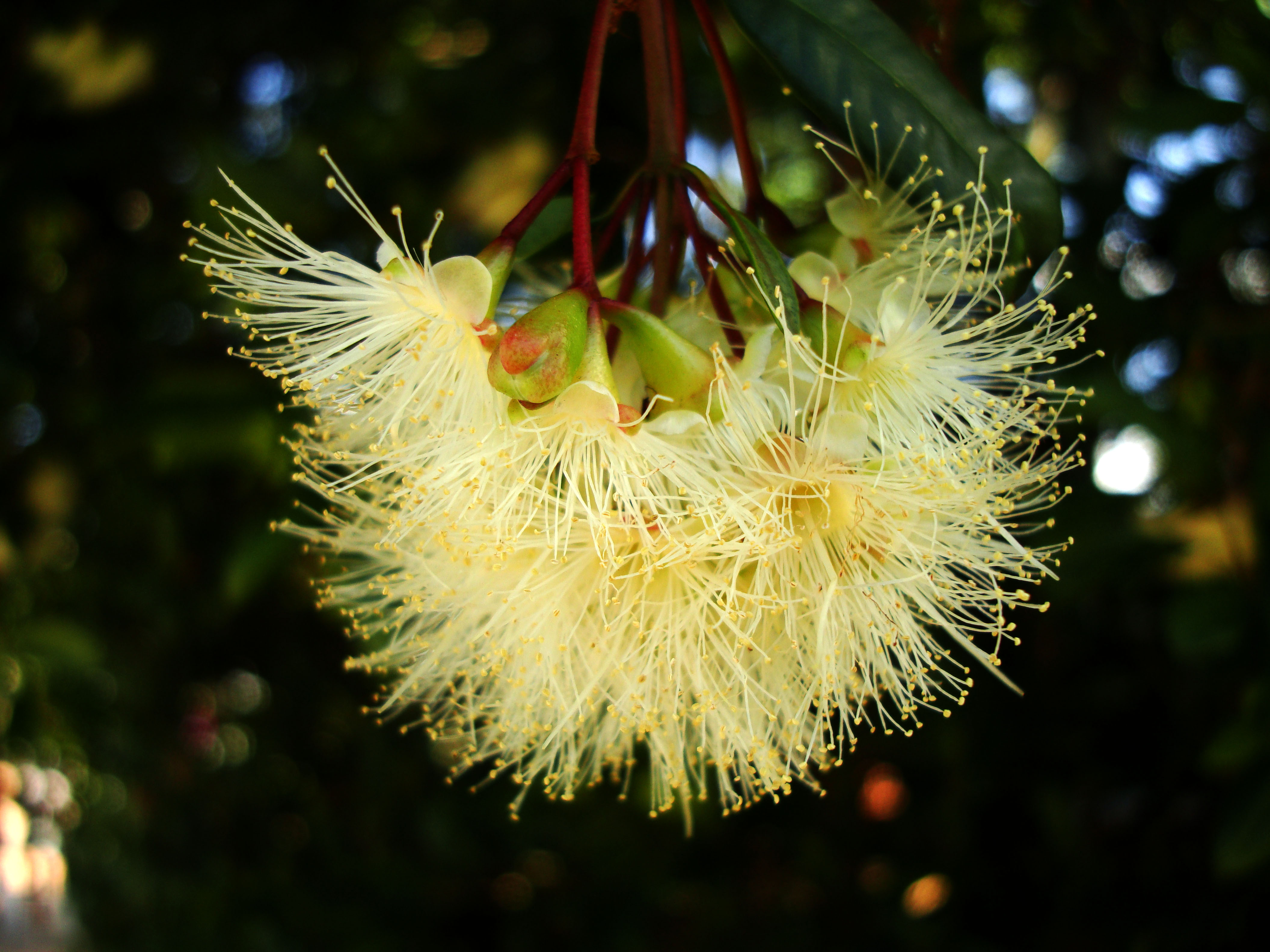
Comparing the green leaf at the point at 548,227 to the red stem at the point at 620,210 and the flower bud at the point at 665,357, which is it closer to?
the red stem at the point at 620,210

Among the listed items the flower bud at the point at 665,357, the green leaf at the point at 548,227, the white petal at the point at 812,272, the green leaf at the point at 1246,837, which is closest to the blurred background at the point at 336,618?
the green leaf at the point at 1246,837

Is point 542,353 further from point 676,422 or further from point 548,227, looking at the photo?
point 548,227

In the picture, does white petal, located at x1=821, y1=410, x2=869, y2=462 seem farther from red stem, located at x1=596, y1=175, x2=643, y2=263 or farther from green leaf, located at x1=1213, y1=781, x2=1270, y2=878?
green leaf, located at x1=1213, y1=781, x2=1270, y2=878

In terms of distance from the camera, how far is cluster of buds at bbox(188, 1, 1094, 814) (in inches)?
23.9

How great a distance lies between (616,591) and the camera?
24.1 inches

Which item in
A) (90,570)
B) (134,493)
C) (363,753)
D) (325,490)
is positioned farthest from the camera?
(90,570)

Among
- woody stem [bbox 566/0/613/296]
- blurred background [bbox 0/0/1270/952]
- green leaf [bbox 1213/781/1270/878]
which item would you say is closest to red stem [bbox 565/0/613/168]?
woody stem [bbox 566/0/613/296]

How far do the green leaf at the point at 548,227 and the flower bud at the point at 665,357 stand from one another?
0.15 meters

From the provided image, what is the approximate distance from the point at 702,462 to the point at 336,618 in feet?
4.82

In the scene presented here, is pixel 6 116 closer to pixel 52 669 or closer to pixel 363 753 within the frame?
pixel 52 669

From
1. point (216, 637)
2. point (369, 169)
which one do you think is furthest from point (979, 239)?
point (216, 637)

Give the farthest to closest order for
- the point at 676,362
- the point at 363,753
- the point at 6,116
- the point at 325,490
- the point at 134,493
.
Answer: the point at 363,753 → the point at 134,493 → the point at 6,116 → the point at 325,490 → the point at 676,362

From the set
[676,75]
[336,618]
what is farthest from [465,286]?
A: [336,618]

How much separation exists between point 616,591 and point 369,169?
50.4 inches
